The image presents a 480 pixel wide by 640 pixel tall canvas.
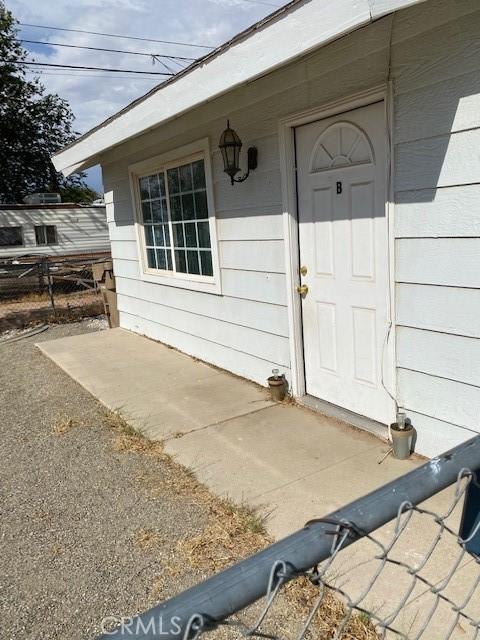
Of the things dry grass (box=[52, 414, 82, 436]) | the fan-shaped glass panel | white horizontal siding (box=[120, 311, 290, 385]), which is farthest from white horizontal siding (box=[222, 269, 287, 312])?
dry grass (box=[52, 414, 82, 436])

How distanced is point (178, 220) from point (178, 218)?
0.02 meters

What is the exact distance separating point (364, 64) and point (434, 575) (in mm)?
2910

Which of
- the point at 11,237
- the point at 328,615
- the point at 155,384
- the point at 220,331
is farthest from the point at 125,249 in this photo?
the point at 11,237

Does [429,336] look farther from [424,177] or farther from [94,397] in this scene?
[94,397]

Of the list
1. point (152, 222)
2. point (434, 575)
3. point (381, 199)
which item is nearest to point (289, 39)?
point (381, 199)

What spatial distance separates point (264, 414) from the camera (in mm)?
4172

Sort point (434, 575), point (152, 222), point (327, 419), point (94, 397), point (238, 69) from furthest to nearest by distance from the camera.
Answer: point (152, 222) → point (94, 397) → point (327, 419) → point (238, 69) → point (434, 575)

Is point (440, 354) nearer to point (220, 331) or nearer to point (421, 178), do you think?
point (421, 178)

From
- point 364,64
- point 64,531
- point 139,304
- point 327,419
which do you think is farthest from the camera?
point 139,304

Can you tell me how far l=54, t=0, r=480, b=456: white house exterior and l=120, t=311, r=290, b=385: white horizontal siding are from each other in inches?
1.0

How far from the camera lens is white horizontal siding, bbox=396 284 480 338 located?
2.85m

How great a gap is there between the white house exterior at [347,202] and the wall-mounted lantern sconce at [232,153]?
11 centimetres

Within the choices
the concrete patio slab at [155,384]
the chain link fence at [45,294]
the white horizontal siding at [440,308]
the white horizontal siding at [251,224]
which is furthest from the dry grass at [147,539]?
the chain link fence at [45,294]

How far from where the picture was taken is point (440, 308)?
303cm
